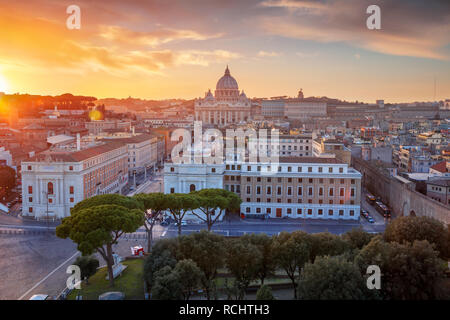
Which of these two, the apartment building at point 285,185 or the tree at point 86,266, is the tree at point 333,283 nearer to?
the tree at point 86,266

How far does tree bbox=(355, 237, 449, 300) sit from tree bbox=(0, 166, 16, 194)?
94.3 ft

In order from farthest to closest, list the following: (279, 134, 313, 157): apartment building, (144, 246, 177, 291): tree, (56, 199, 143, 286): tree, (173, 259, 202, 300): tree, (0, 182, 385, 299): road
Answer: (279, 134, 313, 157): apartment building
(0, 182, 385, 299): road
(56, 199, 143, 286): tree
(144, 246, 177, 291): tree
(173, 259, 202, 300): tree

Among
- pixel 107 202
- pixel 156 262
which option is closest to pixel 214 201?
pixel 107 202

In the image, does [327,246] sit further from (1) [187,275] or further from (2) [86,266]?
(2) [86,266]

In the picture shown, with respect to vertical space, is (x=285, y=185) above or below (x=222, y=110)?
below

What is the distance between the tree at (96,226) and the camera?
14438 mm

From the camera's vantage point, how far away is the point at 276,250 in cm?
1415

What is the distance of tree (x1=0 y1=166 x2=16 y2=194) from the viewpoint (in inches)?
1276

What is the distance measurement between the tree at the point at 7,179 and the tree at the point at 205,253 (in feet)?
77.9

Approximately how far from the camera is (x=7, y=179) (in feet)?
107

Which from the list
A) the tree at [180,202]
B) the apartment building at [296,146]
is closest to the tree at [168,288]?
the tree at [180,202]

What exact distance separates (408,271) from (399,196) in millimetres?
15860

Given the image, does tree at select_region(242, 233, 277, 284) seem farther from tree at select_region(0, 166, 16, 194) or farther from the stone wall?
tree at select_region(0, 166, 16, 194)

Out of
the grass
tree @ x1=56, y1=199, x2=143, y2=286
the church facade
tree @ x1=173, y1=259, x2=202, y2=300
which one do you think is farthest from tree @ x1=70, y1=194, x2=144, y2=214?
the church facade
